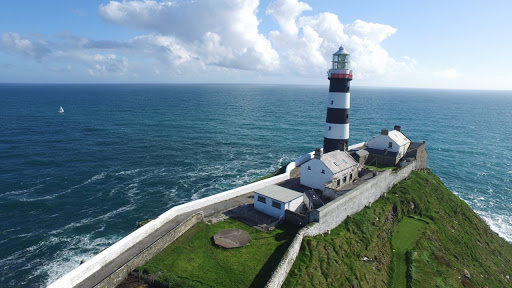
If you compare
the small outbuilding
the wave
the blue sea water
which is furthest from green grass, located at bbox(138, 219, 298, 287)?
the wave

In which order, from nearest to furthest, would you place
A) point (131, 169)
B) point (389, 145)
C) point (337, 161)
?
point (337, 161) → point (389, 145) → point (131, 169)

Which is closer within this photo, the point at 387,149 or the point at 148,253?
the point at 148,253

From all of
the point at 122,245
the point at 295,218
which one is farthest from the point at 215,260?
the point at 295,218

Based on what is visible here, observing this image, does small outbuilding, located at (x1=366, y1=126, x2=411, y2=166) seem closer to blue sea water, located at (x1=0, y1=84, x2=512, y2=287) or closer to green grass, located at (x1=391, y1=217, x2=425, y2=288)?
green grass, located at (x1=391, y1=217, x2=425, y2=288)

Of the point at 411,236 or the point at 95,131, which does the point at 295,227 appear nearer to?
the point at 411,236

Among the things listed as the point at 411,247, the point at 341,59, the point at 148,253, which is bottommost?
the point at 411,247

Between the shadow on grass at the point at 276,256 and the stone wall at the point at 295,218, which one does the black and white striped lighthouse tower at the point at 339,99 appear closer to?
the stone wall at the point at 295,218

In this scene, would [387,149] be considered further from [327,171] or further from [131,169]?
[131,169]

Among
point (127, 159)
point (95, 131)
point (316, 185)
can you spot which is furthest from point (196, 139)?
point (316, 185)
